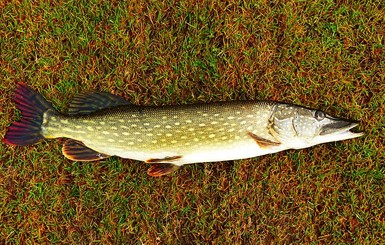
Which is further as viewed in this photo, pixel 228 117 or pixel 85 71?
pixel 85 71

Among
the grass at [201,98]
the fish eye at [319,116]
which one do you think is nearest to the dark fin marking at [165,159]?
the grass at [201,98]

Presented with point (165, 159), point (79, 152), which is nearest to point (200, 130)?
point (165, 159)

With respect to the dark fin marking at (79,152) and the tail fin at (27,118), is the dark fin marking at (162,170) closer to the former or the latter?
the dark fin marking at (79,152)

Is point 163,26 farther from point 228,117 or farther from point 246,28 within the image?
point 228,117

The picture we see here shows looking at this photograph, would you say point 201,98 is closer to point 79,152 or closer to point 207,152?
point 207,152

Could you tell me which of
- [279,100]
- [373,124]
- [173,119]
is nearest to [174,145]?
[173,119]

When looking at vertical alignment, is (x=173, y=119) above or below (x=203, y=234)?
above

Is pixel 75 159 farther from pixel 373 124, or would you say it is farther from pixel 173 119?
pixel 373 124

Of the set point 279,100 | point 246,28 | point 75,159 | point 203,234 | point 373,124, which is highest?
point 246,28
